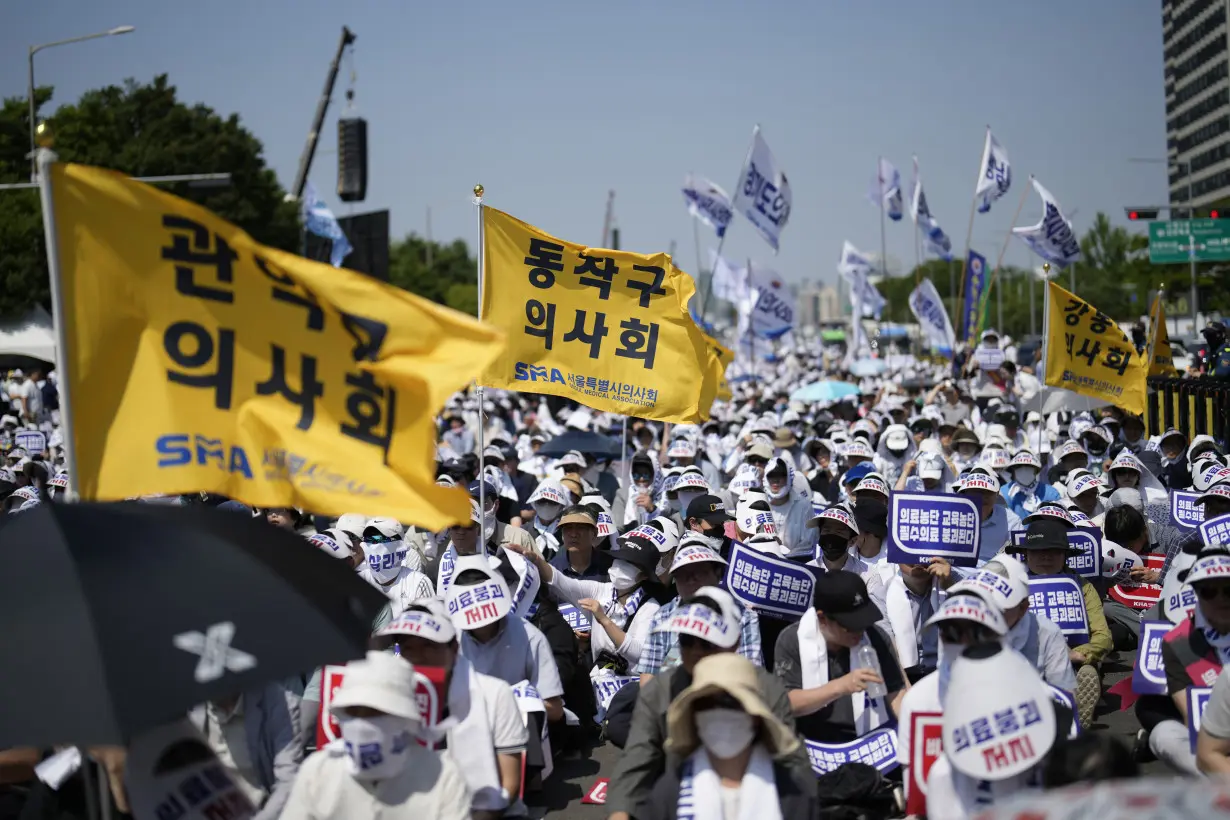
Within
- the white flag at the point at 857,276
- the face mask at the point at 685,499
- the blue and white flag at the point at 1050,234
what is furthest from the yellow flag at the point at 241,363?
the white flag at the point at 857,276

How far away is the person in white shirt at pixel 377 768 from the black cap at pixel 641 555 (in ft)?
13.0

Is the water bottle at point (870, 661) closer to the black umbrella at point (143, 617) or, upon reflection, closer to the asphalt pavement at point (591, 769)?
the asphalt pavement at point (591, 769)

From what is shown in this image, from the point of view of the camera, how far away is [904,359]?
127 feet

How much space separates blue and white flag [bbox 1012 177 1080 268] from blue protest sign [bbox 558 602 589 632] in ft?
48.9

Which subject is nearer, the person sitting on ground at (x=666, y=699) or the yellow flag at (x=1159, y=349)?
the person sitting on ground at (x=666, y=699)

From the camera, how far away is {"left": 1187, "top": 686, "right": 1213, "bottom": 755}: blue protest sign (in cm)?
586

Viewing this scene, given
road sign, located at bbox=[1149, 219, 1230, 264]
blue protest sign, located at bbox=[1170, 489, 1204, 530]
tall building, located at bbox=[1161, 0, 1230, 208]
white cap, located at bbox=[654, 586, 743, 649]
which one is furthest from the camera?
tall building, located at bbox=[1161, 0, 1230, 208]

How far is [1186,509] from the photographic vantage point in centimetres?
1096

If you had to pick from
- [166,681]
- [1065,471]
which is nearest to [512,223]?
[166,681]

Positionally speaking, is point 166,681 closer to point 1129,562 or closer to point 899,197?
point 1129,562

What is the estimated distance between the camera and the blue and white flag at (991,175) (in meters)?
28.4

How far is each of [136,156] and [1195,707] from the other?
165ft

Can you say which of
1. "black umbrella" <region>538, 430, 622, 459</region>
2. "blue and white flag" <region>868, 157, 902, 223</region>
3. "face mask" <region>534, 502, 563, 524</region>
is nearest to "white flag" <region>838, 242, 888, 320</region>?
"blue and white flag" <region>868, 157, 902, 223</region>

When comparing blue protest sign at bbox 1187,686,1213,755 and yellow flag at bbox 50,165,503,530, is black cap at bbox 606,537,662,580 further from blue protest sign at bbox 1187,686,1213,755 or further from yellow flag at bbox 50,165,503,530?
yellow flag at bbox 50,165,503,530
